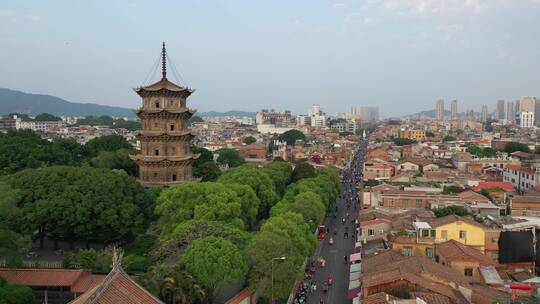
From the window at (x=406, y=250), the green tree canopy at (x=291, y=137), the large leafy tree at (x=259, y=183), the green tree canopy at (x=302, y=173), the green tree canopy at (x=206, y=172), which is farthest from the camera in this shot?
the green tree canopy at (x=291, y=137)

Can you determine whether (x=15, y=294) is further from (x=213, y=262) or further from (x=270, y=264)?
(x=270, y=264)

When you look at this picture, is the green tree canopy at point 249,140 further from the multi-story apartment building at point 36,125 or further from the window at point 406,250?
the window at point 406,250

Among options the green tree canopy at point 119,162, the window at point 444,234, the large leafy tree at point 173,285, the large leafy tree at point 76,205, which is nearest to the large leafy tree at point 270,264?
the large leafy tree at point 173,285

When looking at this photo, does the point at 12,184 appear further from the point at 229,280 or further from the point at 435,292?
the point at 435,292

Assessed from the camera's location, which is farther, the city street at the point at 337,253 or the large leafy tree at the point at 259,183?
the large leafy tree at the point at 259,183

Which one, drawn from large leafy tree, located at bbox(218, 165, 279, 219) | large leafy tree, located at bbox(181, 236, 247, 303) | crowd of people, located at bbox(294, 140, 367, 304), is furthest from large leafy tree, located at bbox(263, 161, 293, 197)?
large leafy tree, located at bbox(181, 236, 247, 303)

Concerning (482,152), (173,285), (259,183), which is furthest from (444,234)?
(482,152)
